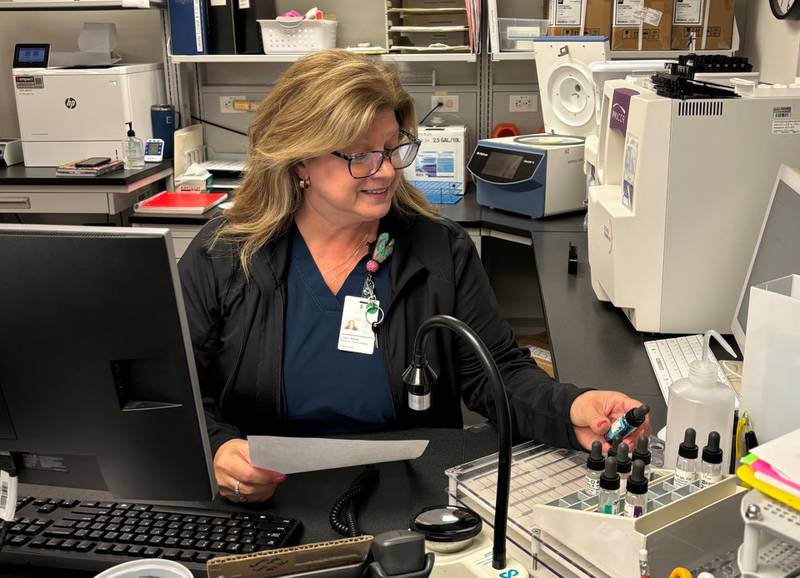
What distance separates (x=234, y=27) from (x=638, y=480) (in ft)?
9.59

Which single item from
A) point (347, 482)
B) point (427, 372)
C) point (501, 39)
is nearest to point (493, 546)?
point (427, 372)

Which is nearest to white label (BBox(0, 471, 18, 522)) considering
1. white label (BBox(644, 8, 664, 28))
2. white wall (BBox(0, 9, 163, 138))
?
white label (BBox(644, 8, 664, 28))

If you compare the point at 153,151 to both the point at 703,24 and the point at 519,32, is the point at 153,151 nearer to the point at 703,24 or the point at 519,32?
the point at 519,32

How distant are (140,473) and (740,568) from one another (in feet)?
2.13

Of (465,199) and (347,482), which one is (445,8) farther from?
(347,482)

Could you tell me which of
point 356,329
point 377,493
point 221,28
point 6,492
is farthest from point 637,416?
point 221,28

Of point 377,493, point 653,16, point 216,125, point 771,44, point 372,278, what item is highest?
point 653,16

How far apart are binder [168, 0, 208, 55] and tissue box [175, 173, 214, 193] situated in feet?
1.71

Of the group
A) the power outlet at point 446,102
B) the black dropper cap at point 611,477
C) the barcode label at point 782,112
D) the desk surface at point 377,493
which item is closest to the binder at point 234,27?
the power outlet at point 446,102

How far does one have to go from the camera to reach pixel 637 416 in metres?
1.04

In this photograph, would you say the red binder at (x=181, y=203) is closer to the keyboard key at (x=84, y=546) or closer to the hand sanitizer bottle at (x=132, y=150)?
the hand sanitizer bottle at (x=132, y=150)

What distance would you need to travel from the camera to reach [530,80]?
3.53 meters

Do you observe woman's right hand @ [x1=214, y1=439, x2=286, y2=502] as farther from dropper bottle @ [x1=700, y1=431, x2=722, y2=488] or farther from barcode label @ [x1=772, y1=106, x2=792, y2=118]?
barcode label @ [x1=772, y1=106, x2=792, y2=118]

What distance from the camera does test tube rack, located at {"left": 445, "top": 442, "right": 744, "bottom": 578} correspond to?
0.82 m
